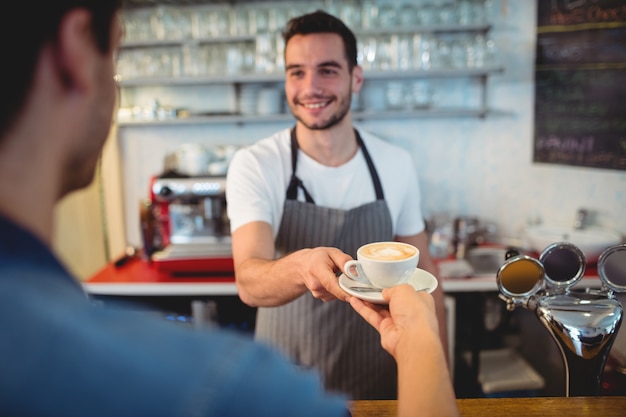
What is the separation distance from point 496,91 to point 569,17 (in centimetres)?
58

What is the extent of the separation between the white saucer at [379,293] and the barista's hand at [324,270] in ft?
0.08

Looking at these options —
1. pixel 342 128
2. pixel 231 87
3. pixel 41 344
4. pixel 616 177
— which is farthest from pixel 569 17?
pixel 41 344

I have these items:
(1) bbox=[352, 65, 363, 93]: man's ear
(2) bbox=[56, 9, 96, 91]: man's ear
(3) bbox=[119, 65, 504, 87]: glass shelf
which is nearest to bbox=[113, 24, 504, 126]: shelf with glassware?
(3) bbox=[119, 65, 504, 87]: glass shelf

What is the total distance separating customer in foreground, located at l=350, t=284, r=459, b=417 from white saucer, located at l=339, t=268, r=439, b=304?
0.09 feet

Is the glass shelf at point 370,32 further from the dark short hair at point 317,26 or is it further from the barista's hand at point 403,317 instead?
the barista's hand at point 403,317

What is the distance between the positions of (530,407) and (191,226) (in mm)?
2117

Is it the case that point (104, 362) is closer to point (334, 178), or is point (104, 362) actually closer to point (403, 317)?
point (403, 317)

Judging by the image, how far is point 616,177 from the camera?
8.91 ft

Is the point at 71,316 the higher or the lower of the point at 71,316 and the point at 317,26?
the lower

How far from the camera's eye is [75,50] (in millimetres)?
509

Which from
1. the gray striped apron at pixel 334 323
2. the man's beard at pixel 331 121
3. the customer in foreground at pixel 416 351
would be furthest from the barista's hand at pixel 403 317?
the man's beard at pixel 331 121

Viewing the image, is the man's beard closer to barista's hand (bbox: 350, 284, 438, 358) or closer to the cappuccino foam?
the cappuccino foam

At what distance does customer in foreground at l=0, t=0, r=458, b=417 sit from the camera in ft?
1.33

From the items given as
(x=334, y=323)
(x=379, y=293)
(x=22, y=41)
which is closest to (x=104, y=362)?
(x=22, y=41)
